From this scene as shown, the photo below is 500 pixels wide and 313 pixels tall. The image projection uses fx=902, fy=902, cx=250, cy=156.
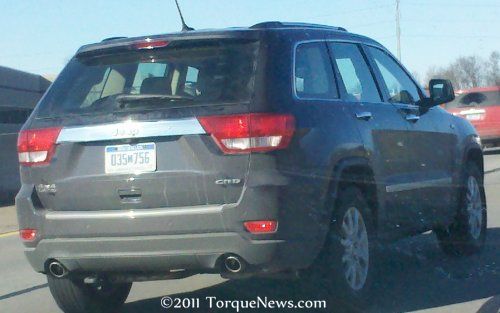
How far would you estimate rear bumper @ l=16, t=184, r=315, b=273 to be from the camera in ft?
17.0

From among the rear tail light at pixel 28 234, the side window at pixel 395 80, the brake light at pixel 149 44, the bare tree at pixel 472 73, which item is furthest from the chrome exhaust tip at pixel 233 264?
the bare tree at pixel 472 73

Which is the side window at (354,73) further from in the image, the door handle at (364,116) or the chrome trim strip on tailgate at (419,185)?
the chrome trim strip on tailgate at (419,185)

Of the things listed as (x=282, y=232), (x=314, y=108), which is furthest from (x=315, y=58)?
(x=282, y=232)


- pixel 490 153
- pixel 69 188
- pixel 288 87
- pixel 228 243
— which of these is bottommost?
pixel 490 153

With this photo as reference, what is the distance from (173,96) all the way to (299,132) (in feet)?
2.63

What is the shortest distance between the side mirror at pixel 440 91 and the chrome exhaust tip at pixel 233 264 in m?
3.08

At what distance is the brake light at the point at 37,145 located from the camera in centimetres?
563

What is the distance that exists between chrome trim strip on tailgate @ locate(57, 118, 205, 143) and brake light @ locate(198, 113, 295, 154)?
0.09m

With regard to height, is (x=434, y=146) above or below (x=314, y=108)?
below

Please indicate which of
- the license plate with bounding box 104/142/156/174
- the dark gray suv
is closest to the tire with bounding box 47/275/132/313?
the dark gray suv

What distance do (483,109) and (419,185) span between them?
17.8 metres

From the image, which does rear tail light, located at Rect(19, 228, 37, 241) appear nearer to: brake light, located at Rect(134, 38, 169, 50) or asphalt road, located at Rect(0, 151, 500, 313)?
asphalt road, located at Rect(0, 151, 500, 313)

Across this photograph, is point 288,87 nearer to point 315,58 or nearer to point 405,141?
point 315,58

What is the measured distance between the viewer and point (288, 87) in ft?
18.1
